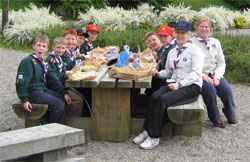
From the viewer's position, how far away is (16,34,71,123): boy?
4617 mm

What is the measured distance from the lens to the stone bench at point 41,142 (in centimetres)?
313

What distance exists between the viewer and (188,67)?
485cm

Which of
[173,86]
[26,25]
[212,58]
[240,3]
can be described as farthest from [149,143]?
[240,3]

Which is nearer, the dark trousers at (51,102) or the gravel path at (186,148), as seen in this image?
the gravel path at (186,148)

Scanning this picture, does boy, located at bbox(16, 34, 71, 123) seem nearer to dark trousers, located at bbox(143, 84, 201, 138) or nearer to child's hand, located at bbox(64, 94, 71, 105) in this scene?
child's hand, located at bbox(64, 94, 71, 105)

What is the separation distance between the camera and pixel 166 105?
4.62 meters

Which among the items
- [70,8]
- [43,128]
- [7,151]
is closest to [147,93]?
[43,128]

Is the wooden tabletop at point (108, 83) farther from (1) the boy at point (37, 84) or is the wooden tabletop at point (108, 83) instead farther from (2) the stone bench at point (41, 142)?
(2) the stone bench at point (41, 142)

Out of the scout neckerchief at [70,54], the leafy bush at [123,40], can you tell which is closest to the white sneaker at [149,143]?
the scout neckerchief at [70,54]

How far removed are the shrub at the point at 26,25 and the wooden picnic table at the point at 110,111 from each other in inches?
312

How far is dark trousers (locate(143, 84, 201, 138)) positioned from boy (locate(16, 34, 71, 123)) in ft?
3.31

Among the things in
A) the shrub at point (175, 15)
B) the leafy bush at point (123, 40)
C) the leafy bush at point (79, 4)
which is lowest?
the leafy bush at point (123, 40)

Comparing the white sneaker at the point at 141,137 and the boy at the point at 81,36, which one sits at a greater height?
the boy at the point at 81,36

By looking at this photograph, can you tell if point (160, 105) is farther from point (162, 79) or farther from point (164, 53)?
point (164, 53)
